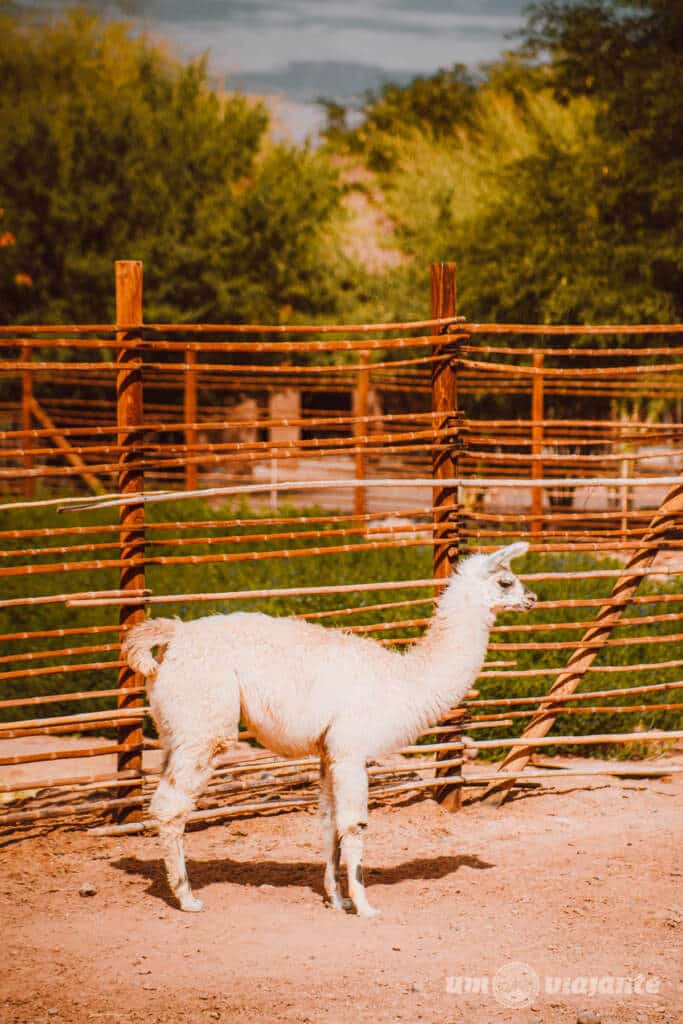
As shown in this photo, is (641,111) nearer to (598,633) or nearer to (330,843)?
(598,633)

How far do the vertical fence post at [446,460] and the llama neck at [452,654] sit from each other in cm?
119

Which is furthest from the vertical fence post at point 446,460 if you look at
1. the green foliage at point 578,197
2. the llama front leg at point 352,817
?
the green foliage at point 578,197

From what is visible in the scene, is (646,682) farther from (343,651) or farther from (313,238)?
(313,238)

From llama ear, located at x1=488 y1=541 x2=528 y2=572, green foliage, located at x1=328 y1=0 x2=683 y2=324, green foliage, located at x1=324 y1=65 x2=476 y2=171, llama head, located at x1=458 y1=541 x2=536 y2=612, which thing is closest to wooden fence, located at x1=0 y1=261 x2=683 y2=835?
llama ear, located at x1=488 y1=541 x2=528 y2=572

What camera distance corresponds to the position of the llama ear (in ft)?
17.3

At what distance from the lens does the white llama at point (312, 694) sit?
5188mm

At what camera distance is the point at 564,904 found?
528cm

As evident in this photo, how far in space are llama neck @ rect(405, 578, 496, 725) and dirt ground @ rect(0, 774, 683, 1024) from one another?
0.83 meters

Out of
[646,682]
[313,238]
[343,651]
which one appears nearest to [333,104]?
[313,238]

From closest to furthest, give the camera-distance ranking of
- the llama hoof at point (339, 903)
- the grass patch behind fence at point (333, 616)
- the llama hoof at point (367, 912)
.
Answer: the llama hoof at point (367, 912), the llama hoof at point (339, 903), the grass patch behind fence at point (333, 616)

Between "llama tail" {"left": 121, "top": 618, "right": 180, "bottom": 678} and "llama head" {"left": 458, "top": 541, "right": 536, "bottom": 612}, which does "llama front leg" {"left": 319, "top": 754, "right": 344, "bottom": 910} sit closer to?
"llama tail" {"left": 121, "top": 618, "right": 180, "bottom": 678}

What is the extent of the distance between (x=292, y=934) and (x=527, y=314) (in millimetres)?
15667

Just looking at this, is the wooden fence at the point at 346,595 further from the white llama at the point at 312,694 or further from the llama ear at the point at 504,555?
the white llama at the point at 312,694

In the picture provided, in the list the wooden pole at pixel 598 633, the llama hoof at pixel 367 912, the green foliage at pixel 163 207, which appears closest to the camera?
the llama hoof at pixel 367 912
